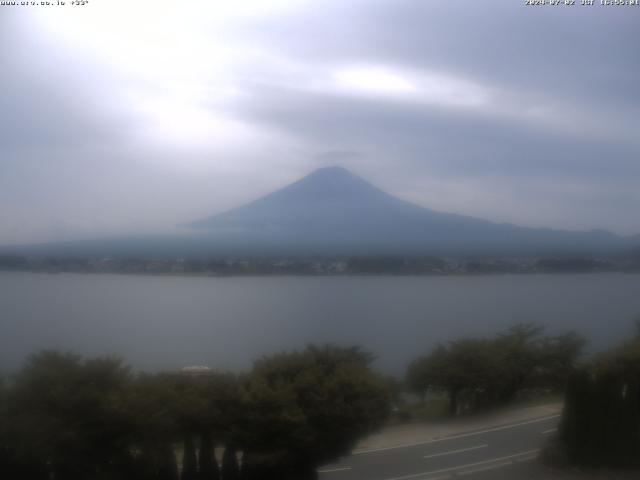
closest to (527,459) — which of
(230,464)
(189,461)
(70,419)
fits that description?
(230,464)

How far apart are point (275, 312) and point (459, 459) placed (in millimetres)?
3431

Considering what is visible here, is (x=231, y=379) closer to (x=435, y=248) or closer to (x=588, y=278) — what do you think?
(x=435, y=248)

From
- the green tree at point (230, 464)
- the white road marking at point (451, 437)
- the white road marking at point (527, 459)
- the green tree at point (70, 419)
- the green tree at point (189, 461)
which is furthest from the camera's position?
the white road marking at point (527, 459)

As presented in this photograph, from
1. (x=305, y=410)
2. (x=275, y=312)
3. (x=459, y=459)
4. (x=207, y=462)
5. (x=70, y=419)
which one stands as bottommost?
(x=459, y=459)

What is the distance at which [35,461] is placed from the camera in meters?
7.54

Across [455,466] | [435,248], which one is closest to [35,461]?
[455,466]

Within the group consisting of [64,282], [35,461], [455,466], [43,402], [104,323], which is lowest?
[455,466]

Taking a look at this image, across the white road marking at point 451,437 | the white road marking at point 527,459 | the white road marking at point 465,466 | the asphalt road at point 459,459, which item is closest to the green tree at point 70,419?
the asphalt road at point 459,459

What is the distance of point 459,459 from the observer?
867cm

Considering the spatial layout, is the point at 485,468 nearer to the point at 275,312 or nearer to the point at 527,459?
the point at 527,459

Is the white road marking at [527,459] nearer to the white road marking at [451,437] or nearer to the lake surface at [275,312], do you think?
the white road marking at [451,437]

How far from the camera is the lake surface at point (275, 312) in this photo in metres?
9.09

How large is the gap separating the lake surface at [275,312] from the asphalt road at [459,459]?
3.96 ft

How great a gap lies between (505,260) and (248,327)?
4412 mm
